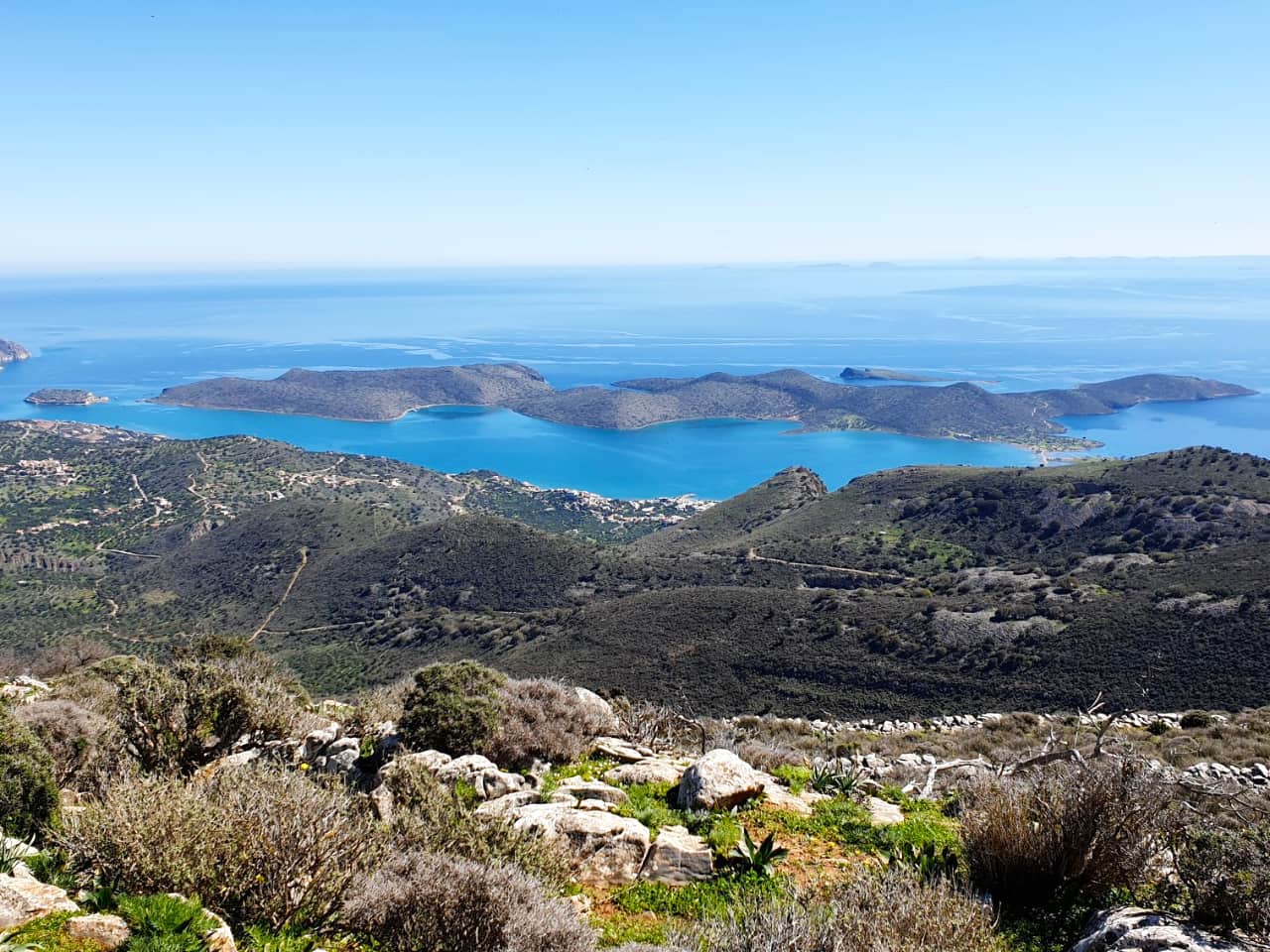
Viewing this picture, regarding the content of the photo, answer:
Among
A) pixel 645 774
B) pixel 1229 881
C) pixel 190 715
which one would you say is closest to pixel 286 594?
pixel 190 715

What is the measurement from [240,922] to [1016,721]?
16874mm

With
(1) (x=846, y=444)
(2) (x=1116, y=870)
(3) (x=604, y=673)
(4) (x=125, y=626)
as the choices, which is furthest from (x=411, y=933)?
(1) (x=846, y=444)

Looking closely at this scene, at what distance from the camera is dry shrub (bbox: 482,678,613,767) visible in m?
10.0

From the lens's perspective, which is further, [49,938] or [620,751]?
[620,751]

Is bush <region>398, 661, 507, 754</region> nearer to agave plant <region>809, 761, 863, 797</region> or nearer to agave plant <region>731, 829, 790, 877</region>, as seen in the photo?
agave plant <region>731, 829, 790, 877</region>

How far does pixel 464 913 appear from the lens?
14.7 feet

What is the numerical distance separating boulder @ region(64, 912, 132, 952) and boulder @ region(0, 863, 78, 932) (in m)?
0.25

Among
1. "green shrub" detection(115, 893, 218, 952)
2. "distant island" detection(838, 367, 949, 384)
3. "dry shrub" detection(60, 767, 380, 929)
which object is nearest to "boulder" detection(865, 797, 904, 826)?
"dry shrub" detection(60, 767, 380, 929)

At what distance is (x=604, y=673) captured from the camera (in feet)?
85.2

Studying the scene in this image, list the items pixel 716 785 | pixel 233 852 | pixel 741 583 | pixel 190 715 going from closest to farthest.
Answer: pixel 233 852
pixel 716 785
pixel 190 715
pixel 741 583

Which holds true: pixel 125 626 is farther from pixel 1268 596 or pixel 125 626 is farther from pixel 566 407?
pixel 566 407

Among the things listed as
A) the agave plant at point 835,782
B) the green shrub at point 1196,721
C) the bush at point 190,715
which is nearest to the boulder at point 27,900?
the bush at point 190,715

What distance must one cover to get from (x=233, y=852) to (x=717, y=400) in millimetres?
146773

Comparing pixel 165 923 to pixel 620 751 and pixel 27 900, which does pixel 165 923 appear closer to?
pixel 27 900
